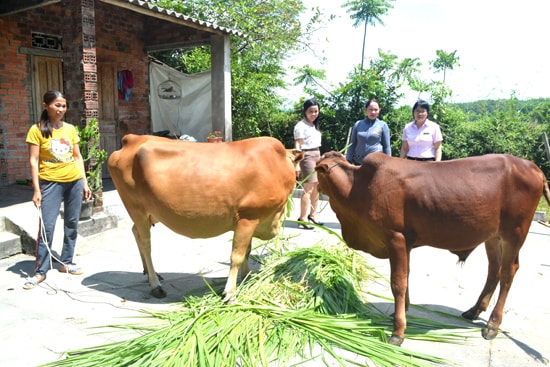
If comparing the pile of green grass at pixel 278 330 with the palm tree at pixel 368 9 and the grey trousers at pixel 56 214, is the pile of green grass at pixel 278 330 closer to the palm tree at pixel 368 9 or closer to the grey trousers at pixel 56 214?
the grey trousers at pixel 56 214

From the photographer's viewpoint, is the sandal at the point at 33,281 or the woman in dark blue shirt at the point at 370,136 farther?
the woman in dark blue shirt at the point at 370,136

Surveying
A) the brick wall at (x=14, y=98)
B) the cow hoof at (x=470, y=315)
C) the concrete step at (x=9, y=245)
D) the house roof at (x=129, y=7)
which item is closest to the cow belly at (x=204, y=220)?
the cow hoof at (x=470, y=315)

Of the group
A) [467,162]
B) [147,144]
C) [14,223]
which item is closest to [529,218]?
[467,162]

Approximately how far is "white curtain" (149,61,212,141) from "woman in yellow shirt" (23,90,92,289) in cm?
632

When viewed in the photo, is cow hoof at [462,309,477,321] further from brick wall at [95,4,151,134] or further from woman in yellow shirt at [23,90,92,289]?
brick wall at [95,4,151,134]

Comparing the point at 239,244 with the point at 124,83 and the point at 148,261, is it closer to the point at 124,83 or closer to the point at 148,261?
the point at 148,261

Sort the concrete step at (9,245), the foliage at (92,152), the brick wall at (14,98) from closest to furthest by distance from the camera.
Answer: the concrete step at (9,245) → the foliage at (92,152) → the brick wall at (14,98)

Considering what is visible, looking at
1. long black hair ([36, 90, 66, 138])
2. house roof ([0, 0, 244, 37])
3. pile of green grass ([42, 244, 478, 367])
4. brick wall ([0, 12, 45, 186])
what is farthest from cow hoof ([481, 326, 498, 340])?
brick wall ([0, 12, 45, 186])

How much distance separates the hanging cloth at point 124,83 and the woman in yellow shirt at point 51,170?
5452 millimetres

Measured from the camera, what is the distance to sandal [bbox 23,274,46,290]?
4.01 metres

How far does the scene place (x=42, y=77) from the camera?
8141 millimetres

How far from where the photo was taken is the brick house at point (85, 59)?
6.02 m

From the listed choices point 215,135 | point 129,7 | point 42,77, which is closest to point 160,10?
point 129,7

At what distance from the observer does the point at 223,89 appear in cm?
896
